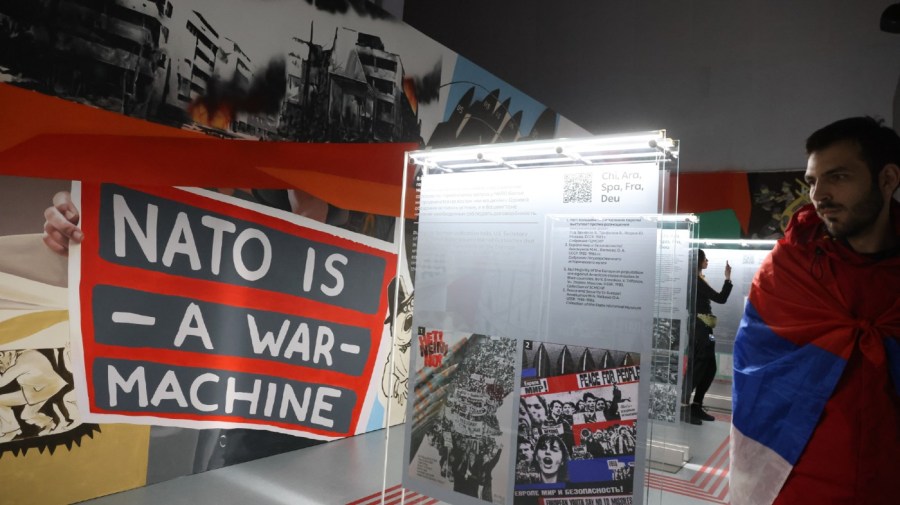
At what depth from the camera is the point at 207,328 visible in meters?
3.65

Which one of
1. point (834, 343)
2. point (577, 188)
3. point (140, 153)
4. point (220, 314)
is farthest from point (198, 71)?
point (834, 343)

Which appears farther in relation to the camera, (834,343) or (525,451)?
(525,451)

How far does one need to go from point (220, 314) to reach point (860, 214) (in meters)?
3.28

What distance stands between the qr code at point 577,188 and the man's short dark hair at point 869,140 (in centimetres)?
69

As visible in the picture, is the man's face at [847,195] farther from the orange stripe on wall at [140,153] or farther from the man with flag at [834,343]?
the orange stripe on wall at [140,153]

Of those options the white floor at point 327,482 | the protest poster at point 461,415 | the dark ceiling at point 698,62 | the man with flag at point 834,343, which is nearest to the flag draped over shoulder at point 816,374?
the man with flag at point 834,343

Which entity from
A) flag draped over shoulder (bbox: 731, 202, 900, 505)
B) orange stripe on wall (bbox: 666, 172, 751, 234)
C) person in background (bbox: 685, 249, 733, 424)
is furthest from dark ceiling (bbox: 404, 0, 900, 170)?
flag draped over shoulder (bbox: 731, 202, 900, 505)

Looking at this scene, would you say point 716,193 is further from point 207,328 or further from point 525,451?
point 525,451

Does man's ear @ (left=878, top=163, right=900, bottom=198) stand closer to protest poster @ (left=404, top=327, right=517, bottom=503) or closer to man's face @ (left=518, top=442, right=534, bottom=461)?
protest poster @ (left=404, top=327, right=517, bottom=503)

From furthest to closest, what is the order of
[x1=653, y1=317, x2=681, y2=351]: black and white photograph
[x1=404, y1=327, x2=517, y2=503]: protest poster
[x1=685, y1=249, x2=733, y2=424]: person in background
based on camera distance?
[x1=685, y1=249, x2=733, y2=424]: person in background
[x1=404, y1=327, x2=517, y2=503]: protest poster
[x1=653, y1=317, x2=681, y2=351]: black and white photograph

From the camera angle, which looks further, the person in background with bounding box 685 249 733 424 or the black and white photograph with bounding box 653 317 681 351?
the person in background with bounding box 685 249 733 424

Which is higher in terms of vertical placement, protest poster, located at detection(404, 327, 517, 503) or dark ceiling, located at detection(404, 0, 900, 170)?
dark ceiling, located at detection(404, 0, 900, 170)

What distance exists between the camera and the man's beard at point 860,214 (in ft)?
5.28

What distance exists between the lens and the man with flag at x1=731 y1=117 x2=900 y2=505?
1555 millimetres
